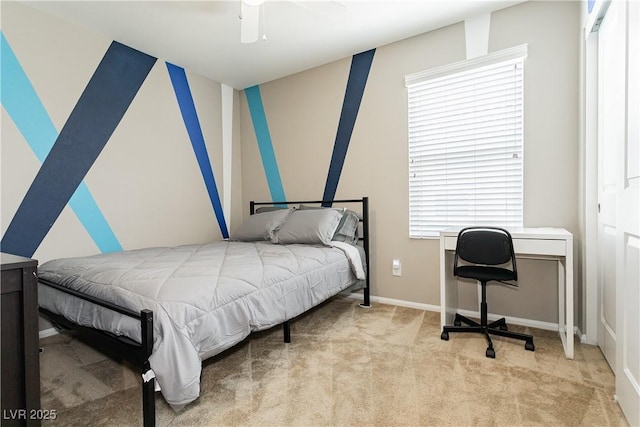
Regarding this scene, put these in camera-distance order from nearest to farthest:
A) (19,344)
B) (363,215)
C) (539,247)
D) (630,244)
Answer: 1. (19,344)
2. (630,244)
3. (539,247)
4. (363,215)

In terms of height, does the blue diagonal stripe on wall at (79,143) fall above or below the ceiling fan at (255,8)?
below

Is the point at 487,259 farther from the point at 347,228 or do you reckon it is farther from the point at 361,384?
the point at 347,228

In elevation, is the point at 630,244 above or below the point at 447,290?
above

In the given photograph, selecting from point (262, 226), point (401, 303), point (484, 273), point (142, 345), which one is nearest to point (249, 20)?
point (262, 226)

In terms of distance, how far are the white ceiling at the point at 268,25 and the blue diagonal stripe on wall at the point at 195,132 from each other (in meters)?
0.18

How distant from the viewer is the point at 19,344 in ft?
3.96

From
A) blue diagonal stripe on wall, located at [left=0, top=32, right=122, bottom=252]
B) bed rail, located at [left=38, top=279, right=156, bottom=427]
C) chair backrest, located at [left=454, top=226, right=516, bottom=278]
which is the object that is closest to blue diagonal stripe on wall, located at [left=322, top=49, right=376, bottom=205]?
chair backrest, located at [left=454, top=226, right=516, bottom=278]

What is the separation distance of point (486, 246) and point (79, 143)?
3.30 m

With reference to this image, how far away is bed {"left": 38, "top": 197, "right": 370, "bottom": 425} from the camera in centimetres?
133

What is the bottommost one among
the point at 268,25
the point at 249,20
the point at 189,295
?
the point at 189,295

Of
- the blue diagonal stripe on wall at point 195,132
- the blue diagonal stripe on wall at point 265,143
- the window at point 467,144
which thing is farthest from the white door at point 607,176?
the blue diagonal stripe on wall at point 195,132

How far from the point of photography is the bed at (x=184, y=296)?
133cm

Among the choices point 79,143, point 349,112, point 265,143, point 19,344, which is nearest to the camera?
point 19,344

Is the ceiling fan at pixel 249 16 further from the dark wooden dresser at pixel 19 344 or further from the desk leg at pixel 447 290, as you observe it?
the desk leg at pixel 447 290
